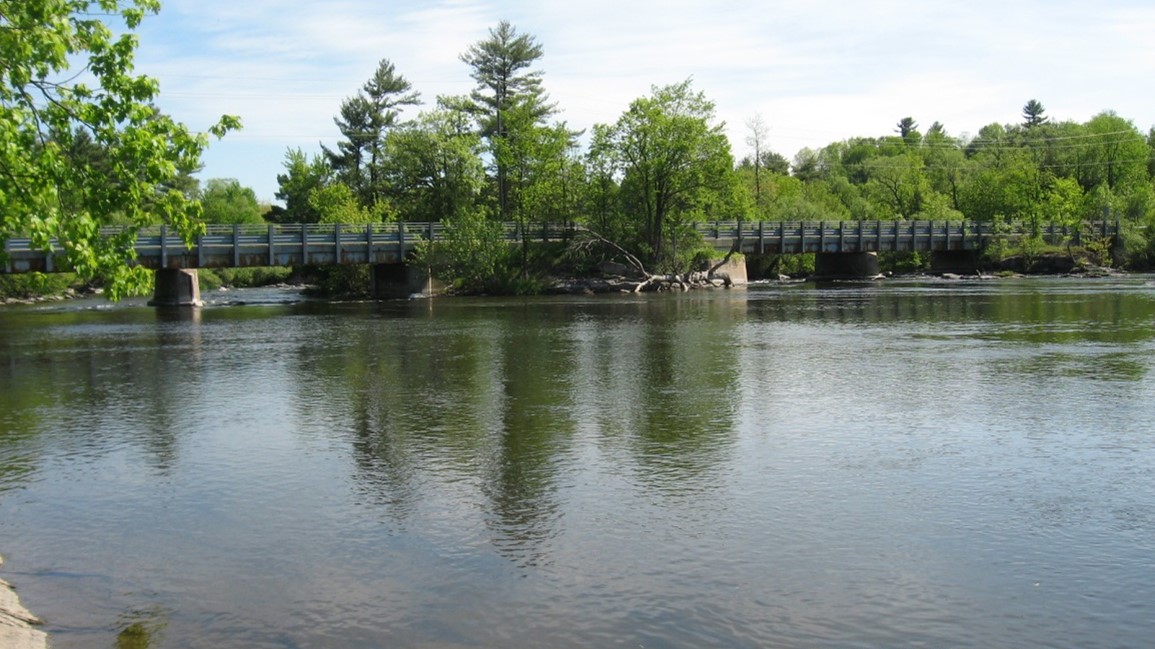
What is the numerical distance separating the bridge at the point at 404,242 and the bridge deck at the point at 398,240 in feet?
0.21

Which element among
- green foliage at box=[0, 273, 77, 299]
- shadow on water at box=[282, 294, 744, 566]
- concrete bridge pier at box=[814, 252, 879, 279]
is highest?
concrete bridge pier at box=[814, 252, 879, 279]

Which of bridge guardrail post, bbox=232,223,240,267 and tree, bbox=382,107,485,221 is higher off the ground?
tree, bbox=382,107,485,221

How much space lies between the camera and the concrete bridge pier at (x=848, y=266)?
311ft

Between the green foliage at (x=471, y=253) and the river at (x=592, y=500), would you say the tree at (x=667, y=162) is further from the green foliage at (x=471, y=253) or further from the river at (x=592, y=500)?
the river at (x=592, y=500)

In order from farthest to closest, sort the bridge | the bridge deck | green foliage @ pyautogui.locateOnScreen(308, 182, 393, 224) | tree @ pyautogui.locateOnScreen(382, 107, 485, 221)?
tree @ pyautogui.locateOnScreen(382, 107, 485, 221)
green foliage @ pyautogui.locateOnScreen(308, 182, 393, 224)
the bridge
the bridge deck

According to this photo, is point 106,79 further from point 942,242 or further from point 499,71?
point 942,242

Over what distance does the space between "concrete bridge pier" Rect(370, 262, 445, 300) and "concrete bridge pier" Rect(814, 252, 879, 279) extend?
40.0 m

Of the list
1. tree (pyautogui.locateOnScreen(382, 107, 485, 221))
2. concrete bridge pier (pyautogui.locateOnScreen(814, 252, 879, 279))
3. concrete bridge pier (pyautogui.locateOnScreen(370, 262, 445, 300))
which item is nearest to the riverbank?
concrete bridge pier (pyautogui.locateOnScreen(370, 262, 445, 300))

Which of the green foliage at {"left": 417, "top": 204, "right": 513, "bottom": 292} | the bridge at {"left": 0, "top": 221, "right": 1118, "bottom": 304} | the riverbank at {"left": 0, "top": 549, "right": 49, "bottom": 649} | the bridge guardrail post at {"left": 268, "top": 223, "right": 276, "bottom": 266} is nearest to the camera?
the riverbank at {"left": 0, "top": 549, "right": 49, "bottom": 649}

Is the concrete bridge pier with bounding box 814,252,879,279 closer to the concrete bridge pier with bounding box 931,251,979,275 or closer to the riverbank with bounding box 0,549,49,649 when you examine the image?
the concrete bridge pier with bounding box 931,251,979,275

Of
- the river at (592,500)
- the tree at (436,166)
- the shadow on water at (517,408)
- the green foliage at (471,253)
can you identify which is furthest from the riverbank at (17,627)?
the tree at (436,166)

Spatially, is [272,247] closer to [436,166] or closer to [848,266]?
[436,166]

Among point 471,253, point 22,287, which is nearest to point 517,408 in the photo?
point 471,253

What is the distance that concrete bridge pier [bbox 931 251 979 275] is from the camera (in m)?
99.4
